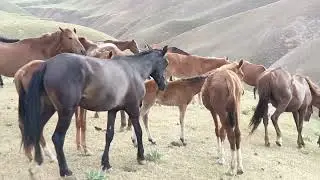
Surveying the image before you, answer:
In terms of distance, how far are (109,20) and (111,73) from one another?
91.0 meters

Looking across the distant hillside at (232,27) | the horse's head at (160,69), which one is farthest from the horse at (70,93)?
the distant hillside at (232,27)

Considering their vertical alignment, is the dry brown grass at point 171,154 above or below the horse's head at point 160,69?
below

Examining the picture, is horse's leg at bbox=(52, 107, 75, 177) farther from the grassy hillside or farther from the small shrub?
the grassy hillside

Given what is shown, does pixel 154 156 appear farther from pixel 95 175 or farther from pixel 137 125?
pixel 95 175

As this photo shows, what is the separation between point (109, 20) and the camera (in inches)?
3890

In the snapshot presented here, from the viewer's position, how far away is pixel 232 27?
200ft

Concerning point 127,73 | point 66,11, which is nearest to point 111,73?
point 127,73

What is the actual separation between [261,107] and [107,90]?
6.11 metres

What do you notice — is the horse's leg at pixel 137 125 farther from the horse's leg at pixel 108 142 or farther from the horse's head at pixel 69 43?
the horse's head at pixel 69 43

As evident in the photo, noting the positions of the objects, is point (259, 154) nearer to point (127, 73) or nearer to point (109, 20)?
point (127, 73)

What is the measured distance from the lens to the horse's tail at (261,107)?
13.7 m

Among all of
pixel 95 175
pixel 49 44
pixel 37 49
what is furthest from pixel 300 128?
pixel 95 175

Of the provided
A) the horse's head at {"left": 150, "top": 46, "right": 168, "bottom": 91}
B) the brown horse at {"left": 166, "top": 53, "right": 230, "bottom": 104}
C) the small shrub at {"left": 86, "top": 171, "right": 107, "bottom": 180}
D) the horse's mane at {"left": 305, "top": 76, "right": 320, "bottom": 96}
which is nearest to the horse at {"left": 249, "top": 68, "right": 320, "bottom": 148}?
the horse's mane at {"left": 305, "top": 76, "right": 320, "bottom": 96}

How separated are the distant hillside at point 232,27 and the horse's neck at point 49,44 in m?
36.3
